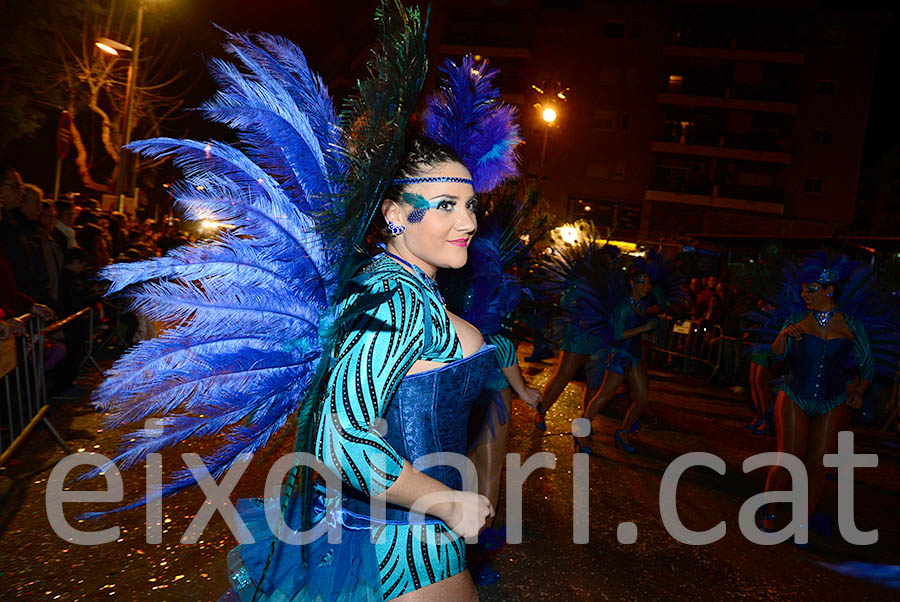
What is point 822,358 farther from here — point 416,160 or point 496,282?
point 416,160

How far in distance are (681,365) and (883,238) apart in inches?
177

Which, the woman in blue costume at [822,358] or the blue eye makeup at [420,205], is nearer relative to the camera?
the blue eye makeup at [420,205]

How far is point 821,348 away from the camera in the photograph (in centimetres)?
462

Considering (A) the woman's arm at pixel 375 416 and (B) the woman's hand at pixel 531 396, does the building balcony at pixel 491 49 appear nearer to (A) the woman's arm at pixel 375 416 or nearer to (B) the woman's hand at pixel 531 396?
(B) the woman's hand at pixel 531 396

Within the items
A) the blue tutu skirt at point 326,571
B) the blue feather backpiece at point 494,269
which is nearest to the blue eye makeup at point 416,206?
the blue tutu skirt at point 326,571

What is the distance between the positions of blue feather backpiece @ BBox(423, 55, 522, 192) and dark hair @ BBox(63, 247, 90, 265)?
5.42 m

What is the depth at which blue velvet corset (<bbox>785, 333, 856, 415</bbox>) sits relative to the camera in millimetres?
4527

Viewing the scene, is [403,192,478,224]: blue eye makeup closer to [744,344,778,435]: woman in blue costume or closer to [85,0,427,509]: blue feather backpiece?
[85,0,427,509]: blue feather backpiece

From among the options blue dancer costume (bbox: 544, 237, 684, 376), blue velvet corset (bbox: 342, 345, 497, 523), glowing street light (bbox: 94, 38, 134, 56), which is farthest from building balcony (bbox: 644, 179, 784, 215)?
Answer: blue velvet corset (bbox: 342, 345, 497, 523)

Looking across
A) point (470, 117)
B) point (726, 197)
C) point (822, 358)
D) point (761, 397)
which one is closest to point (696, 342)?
point (761, 397)

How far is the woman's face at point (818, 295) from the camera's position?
471 cm

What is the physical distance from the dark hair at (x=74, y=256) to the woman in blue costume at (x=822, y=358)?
23.0 feet

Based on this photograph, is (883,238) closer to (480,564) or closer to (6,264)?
(480,564)

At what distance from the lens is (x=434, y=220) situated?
5.70 feet
